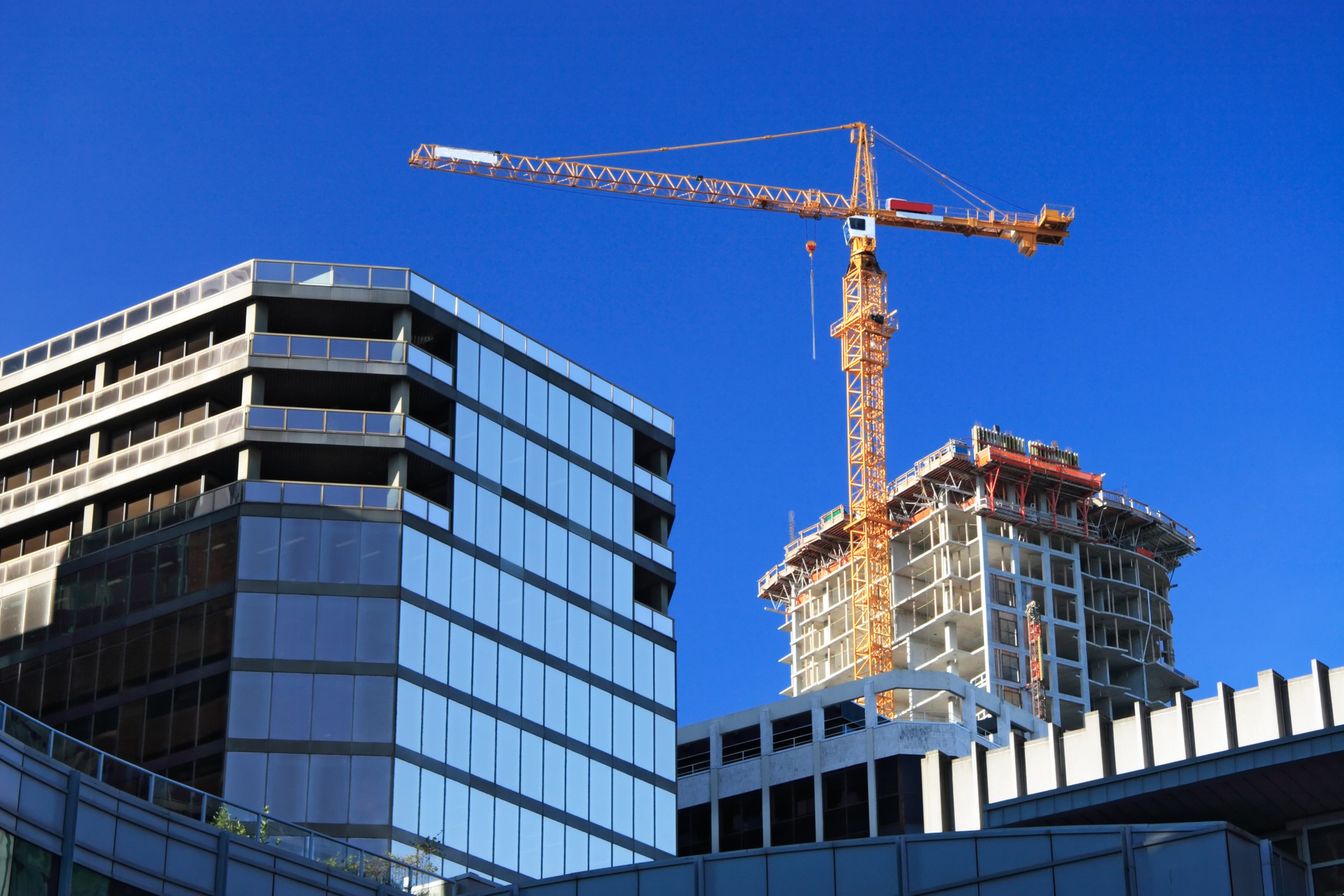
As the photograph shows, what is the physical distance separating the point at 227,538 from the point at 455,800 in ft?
51.5

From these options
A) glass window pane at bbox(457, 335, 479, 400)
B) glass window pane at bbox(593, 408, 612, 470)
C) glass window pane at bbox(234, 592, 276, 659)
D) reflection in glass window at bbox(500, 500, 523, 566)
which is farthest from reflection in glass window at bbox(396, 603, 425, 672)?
glass window pane at bbox(593, 408, 612, 470)

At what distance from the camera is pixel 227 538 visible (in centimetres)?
9462

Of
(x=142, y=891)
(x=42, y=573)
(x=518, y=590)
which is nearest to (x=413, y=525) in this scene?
(x=518, y=590)

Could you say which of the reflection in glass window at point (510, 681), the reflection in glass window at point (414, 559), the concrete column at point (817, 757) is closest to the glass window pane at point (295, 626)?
the reflection in glass window at point (414, 559)

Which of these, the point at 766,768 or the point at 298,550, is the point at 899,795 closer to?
the point at 766,768

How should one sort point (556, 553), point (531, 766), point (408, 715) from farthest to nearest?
point (556, 553)
point (531, 766)
point (408, 715)

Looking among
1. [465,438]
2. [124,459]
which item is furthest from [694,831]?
[124,459]

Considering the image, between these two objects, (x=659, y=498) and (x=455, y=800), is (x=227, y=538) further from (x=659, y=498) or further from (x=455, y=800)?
(x=659, y=498)

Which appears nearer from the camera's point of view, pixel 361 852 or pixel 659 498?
pixel 361 852

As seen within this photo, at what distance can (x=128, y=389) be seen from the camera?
10325cm

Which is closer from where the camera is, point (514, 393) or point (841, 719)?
point (514, 393)

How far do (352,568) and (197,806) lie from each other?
129 ft

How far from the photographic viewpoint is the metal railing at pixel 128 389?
100m

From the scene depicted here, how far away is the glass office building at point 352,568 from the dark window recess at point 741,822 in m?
13.7
